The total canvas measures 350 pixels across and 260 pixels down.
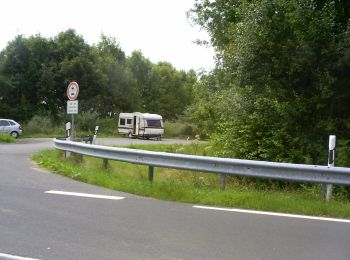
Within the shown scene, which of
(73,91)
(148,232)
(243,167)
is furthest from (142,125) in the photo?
(148,232)

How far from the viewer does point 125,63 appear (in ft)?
197

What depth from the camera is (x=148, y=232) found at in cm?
629

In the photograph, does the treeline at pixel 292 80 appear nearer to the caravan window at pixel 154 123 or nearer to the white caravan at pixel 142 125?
the white caravan at pixel 142 125

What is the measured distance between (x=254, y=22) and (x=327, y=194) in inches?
195

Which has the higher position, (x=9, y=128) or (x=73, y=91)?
(x=73, y=91)

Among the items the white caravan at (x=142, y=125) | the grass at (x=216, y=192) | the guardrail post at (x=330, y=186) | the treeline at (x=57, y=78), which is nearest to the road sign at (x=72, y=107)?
the grass at (x=216, y=192)

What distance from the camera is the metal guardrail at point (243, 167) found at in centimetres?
823

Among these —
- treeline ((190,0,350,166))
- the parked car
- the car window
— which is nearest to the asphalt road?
→ treeline ((190,0,350,166))

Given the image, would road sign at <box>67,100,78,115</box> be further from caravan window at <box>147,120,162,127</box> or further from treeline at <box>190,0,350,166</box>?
caravan window at <box>147,120,162,127</box>

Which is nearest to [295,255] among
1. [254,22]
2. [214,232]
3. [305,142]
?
[214,232]

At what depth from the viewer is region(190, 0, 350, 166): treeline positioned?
10953mm

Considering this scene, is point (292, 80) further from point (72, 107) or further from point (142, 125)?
point (142, 125)

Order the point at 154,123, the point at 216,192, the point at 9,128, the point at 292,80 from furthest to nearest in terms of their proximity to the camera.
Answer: the point at 154,123
the point at 9,128
the point at 292,80
the point at 216,192

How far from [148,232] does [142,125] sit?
3336 cm
